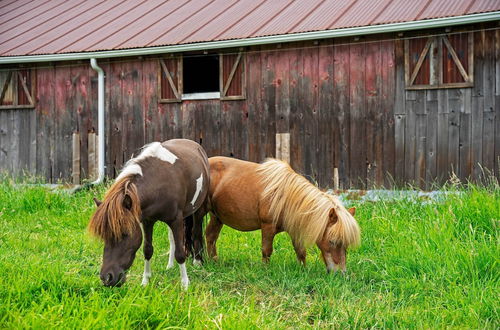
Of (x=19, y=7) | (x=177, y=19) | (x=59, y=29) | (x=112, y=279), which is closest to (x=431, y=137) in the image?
(x=177, y=19)

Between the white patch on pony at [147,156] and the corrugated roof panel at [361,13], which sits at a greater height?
the corrugated roof panel at [361,13]

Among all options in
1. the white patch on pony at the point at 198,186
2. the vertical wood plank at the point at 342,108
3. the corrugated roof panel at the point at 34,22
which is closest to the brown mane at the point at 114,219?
the white patch on pony at the point at 198,186

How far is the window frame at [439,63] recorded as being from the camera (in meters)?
9.57

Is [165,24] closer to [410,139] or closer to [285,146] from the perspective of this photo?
[285,146]

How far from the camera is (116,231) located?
4.39 meters

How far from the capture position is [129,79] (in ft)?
42.1

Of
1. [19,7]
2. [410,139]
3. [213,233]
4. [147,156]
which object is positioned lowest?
[213,233]

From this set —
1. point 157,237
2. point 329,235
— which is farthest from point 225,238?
point 329,235

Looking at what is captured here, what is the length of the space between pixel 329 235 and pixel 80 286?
2348 millimetres

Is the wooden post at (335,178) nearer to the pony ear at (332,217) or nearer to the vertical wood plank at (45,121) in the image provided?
the pony ear at (332,217)

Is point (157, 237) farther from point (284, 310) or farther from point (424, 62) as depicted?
point (424, 62)

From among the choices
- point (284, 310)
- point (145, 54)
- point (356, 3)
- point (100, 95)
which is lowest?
point (284, 310)

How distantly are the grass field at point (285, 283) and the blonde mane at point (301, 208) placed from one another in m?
0.41

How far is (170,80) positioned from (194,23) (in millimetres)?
1562
